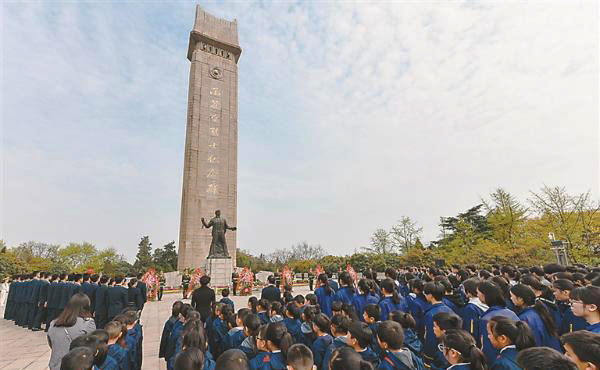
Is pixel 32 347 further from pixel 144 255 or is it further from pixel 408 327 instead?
pixel 144 255

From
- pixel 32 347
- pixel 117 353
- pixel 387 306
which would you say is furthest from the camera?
pixel 32 347

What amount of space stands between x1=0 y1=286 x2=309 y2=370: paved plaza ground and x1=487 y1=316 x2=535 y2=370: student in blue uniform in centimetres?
553

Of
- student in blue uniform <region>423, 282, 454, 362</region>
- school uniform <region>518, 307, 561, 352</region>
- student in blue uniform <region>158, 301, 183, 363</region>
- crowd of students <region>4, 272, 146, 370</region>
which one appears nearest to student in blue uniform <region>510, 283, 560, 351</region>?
school uniform <region>518, 307, 561, 352</region>

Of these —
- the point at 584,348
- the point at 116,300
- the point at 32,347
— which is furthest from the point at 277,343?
the point at 32,347

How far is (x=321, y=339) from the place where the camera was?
3.45m

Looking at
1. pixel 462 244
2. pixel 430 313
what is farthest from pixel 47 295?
pixel 462 244

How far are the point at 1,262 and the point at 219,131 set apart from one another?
18.4 m

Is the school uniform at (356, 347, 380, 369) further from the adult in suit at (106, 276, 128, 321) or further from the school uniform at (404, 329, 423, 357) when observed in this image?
the adult in suit at (106, 276, 128, 321)

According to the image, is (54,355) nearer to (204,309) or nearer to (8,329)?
(204,309)

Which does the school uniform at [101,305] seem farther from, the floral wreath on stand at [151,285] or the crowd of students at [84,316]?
the floral wreath on stand at [151,285]

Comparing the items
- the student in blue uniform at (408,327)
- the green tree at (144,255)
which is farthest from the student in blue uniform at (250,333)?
the green tree at (144,255)

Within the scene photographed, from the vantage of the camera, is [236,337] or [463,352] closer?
[463,352]

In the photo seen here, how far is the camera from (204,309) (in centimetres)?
599

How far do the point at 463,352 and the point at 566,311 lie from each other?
263 centimetres
